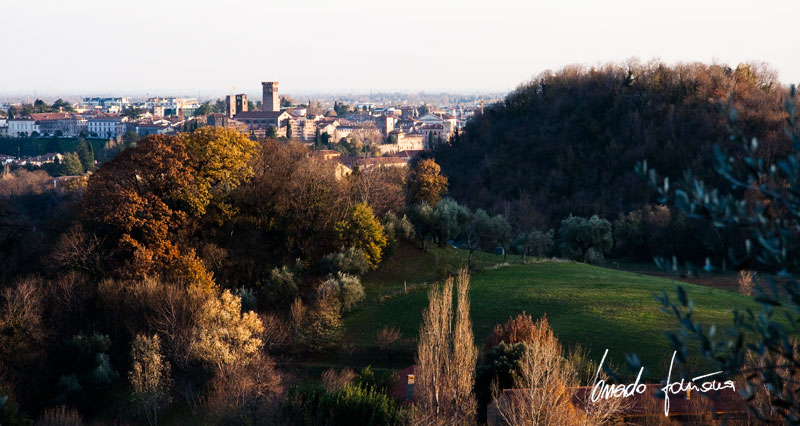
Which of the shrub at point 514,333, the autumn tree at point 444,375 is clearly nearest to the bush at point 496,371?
the shrub at point 514,333

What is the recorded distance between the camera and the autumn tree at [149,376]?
60.2ft

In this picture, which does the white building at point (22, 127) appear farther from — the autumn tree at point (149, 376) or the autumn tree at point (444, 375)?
the autumn tree at point (444, 375)

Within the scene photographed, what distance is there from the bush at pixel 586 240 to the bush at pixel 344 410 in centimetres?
2223

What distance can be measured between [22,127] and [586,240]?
105 meters

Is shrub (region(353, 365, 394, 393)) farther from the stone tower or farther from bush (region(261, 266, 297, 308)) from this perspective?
the stone tower

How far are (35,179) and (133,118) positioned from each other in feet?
241

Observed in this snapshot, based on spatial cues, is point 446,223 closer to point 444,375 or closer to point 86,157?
point 444,375

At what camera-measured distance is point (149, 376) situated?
18.8 meters

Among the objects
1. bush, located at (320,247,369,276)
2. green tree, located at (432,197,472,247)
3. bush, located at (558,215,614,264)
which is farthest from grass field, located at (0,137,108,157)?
bush, located at (320,247,369,276)

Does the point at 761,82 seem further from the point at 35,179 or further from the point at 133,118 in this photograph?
the point at 133,118

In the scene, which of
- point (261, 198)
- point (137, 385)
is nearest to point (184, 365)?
point (137, 385)

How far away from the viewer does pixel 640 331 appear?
66.2 feet

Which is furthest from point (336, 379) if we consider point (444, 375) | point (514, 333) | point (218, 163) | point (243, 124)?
point (243, 124)

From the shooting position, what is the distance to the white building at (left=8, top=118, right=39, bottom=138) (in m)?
117
